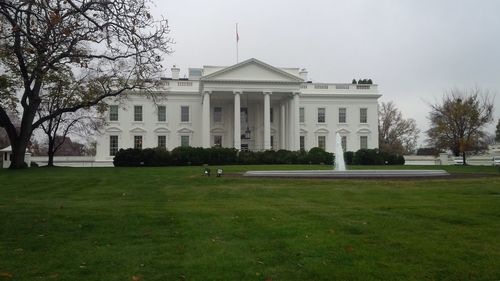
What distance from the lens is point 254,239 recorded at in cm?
816

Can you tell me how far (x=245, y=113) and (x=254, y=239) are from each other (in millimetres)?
53971

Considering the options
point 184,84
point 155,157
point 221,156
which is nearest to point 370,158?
point 221,156

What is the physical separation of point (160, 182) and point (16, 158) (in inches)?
630

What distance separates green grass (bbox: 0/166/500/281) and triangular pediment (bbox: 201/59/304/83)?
133ft

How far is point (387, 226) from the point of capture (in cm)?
930

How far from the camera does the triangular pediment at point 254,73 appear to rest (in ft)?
178

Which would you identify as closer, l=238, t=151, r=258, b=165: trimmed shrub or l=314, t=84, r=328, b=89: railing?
l=238, t=151, r=258, b=165: trimmed shrub

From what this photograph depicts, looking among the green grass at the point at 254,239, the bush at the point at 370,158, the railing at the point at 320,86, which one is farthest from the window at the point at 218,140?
the green grass at the point at 254,239

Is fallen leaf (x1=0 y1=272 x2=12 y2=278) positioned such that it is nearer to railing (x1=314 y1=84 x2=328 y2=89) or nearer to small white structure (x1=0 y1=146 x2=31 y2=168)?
small white structure (x1=0 y1=146 x2=31 y2=168)

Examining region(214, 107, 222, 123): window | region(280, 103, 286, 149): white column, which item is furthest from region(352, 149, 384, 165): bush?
region(214, 107, 222, 123): window

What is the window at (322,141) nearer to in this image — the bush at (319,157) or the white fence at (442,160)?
the white fence at (442,160)

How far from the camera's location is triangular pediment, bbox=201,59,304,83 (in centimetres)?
5441

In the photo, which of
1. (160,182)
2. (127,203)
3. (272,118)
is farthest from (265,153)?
(127,203)

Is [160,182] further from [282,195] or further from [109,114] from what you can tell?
[109,114]
